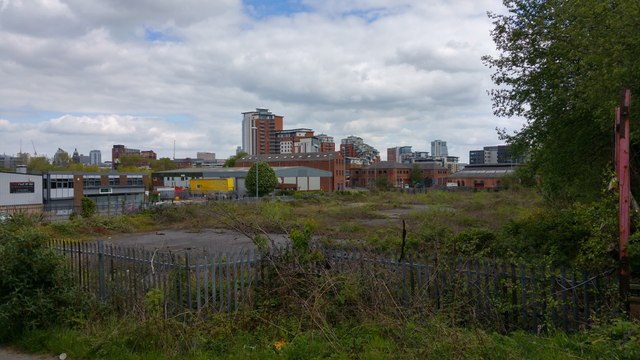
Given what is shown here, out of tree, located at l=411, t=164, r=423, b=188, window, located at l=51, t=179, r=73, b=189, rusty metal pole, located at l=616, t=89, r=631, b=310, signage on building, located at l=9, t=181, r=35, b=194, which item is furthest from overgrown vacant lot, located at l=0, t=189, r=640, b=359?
tree, located at l=411, t=164, r=423, b=188

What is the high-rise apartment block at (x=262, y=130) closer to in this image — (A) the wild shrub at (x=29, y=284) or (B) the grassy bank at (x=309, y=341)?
(A) the wild shrub at (x=29, y=284)

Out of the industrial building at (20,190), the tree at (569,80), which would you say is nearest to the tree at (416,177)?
the industrial building at (20,190)

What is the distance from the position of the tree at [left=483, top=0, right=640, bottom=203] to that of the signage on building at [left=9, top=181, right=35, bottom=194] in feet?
188

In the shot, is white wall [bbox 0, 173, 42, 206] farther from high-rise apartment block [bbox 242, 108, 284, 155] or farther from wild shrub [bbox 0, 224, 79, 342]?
high-rise apartment block [bbox 242, 108, 284, 155]

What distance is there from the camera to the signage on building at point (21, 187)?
56.9 m

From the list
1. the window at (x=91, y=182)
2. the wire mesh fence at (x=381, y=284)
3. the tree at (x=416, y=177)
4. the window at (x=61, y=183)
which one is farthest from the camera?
the tree at (x=416, y=177)

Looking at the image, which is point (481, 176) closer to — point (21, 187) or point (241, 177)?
point (241, 177)

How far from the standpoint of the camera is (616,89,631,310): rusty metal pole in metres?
5.70

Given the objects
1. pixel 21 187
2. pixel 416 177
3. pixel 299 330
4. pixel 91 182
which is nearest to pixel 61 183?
pixel 21 187

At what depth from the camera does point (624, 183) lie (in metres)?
5.70

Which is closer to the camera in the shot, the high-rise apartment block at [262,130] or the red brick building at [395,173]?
the red brick building at [395,173]

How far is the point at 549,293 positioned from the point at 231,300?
4.58m

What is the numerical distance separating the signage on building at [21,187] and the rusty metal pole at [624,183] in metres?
63.9

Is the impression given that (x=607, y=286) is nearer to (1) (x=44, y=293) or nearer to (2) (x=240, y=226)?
(2) (x=240, y=226)
